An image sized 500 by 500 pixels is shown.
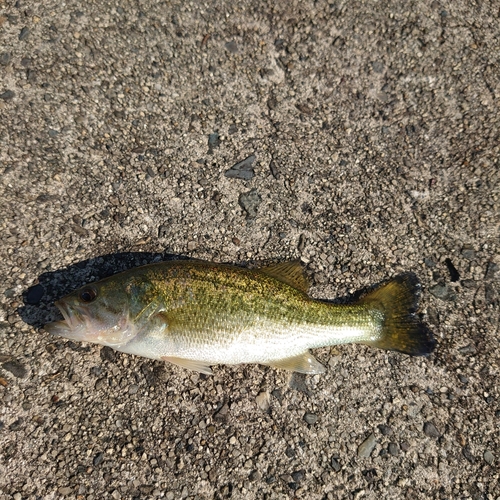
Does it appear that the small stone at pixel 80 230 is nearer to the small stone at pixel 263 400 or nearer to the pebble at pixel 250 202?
the pebble at pixel 250 202

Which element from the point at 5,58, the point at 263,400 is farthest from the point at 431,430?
the point at 5,58

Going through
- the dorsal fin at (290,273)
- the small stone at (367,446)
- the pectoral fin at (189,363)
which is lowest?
the small stone at (367,446)

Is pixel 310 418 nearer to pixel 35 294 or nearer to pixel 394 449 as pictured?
pixel 394 449

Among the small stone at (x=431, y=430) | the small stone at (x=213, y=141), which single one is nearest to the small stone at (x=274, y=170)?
the small stone at (x=213, y=141)

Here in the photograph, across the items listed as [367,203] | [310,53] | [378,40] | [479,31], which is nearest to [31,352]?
[367,203]

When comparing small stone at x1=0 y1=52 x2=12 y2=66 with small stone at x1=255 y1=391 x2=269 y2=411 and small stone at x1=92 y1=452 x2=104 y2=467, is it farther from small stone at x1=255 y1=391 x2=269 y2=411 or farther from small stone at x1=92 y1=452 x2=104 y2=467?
small stone at x1=255 y1=391 x2=269 y2=411

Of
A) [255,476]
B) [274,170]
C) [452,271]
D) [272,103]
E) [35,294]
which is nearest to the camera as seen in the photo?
[255,476]
